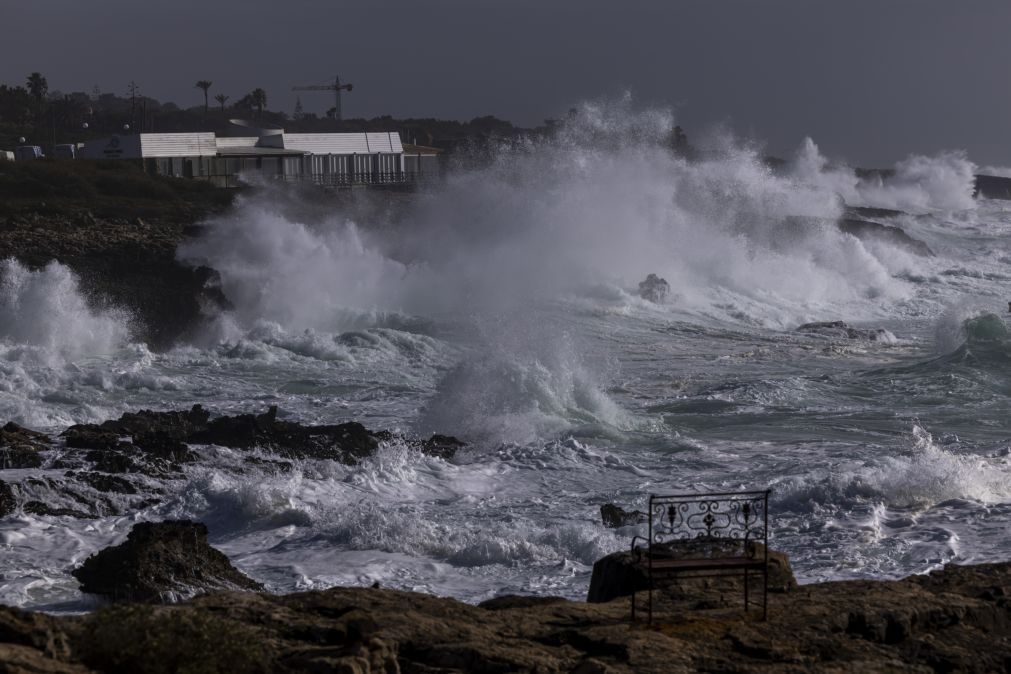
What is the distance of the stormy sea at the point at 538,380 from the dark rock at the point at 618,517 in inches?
6.1

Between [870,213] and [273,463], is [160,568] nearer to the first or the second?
[273,463]

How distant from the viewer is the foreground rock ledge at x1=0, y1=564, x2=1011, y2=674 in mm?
6082

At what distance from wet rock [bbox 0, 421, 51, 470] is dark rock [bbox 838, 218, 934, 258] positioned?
43.0m

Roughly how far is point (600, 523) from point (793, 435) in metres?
5.78

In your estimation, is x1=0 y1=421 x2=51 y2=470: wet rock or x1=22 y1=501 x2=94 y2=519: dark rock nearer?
x1=22 y1=501 x2=94 y2=519: dark rock

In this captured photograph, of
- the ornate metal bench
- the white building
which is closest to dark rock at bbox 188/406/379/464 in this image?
the ornate metal bench

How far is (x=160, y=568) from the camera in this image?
10328mm

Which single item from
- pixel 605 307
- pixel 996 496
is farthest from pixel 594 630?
pixel 605 307

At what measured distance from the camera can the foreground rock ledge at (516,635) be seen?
239 inches

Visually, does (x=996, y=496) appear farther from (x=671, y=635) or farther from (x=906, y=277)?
(x=906, y=277)

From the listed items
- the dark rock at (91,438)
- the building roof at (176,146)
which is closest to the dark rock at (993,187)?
the building roof at (176,146)

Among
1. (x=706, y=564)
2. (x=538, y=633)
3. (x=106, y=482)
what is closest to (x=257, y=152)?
(x=106, y=482)

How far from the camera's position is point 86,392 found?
21.2 metres

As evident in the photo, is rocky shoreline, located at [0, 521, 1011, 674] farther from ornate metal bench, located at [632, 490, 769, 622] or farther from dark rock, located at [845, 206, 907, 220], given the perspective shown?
dark rock, located at [845, 206, 907, 220]
